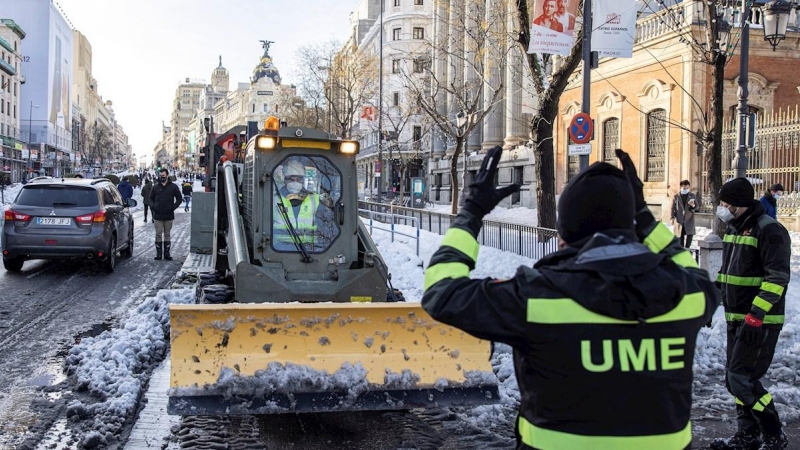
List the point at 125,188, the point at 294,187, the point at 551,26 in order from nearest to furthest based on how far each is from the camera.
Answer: the point at 294,187 < the point at 551,26 < the point at 125,188

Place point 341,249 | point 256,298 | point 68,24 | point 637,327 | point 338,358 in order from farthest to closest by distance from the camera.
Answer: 1. point 68,24
2. point 341,249
3. point 256,298
4. point 338,358
5. point 637,327

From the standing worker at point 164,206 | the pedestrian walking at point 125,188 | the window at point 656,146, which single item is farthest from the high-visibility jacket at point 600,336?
the pedestrian walking at point 125,188

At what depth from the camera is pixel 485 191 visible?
251 centimetres

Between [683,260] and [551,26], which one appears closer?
[683,260]

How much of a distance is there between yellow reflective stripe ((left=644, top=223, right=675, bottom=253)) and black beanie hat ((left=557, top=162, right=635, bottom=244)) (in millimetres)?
357

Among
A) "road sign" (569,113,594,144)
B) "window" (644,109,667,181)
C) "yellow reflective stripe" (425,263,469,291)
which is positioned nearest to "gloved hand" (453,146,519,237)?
"yellow reflective stripe" (425,263,469,291)

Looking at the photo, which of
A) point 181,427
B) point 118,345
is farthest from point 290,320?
point 118,345

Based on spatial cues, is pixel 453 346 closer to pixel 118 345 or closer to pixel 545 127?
pixel 118 345

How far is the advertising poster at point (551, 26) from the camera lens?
12.1 meters

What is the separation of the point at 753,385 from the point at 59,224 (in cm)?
→ 1136

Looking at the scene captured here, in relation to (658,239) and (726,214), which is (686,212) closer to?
(726,214)

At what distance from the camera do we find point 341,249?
732 centimetres

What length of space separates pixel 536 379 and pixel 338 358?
3.24 meters

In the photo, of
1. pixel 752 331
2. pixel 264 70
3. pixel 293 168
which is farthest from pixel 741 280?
pixel 264 70
